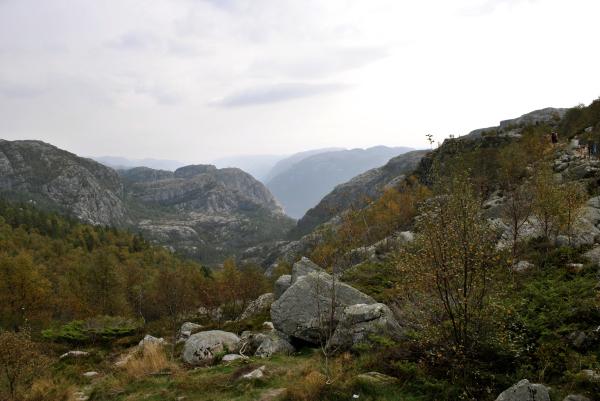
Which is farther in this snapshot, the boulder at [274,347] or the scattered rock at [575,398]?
the boulder at [274,347]

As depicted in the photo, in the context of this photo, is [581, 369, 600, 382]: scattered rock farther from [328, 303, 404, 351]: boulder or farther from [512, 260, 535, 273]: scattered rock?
[512, 260, 535, 273]: scattered rock

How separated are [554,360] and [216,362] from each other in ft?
49.3

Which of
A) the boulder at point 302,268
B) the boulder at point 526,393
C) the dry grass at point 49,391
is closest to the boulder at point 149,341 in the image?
the dry grass at point 49,391

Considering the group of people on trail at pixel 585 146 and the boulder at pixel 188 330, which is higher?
the group of people on trail at pixel 585 146

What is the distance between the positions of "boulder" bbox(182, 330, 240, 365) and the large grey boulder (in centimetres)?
359

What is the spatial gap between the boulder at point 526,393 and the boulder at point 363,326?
6922 millimetres

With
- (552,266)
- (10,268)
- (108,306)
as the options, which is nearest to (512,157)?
(552,266)

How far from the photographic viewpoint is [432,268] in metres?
10.6

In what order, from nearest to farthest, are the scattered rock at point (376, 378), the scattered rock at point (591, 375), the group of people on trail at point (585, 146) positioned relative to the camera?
1. the scattered rock at point (591, 375)
2. the scattered rock at point (376, 378)
3. the group of people on trail at point (585, 146)

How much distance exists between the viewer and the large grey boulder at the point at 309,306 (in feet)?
62.6

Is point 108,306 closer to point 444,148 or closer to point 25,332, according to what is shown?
point 25,332

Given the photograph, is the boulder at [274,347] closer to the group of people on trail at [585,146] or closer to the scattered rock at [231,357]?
the scattered rock at [231,357]

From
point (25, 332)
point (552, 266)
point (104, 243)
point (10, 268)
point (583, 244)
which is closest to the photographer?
point (25, 332)

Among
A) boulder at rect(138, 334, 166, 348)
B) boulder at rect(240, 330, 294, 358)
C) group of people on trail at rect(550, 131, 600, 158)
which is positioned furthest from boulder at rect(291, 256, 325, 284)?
group of people on trail at rect(550, 131, 600, 158)
